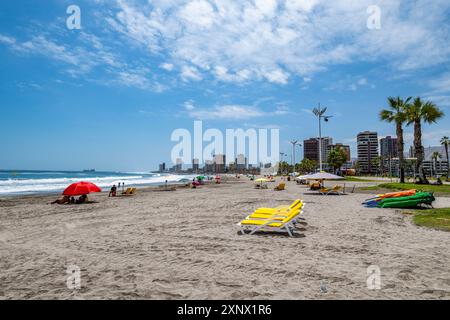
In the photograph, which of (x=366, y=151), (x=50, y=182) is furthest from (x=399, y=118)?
(x=366, y=151)

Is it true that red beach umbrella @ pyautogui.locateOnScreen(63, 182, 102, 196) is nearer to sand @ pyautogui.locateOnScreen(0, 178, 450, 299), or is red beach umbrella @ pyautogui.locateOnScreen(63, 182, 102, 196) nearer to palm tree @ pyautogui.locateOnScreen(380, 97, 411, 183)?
sand @ pyautogui.locateOnScreen(0, 178, 450, 299)

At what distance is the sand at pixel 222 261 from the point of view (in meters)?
4.39

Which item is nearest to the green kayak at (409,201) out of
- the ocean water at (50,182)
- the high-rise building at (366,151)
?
the ocean water at (50,182)

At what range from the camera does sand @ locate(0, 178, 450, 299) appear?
4395 millimetres

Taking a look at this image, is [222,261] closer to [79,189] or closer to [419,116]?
[79,189]

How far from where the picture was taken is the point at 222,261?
5.89 m

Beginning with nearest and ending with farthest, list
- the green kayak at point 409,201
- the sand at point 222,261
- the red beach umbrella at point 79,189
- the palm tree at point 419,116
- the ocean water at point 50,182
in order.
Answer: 1. the sand at point 222,261
2. the green kayak at point 409,201
3. the red beach umbrella at point 79,189
4. the palm tree at point 419,116
5. the ocean water at point 50,182

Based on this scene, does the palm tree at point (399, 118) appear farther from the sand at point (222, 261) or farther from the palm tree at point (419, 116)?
the sand at point (222, 261)

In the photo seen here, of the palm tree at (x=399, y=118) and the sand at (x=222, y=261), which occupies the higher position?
the palm tree at (x=399, y=118)

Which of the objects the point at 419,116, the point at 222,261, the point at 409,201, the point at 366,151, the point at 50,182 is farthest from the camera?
the point at 366,151

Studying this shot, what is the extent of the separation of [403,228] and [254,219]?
5.08 meters
